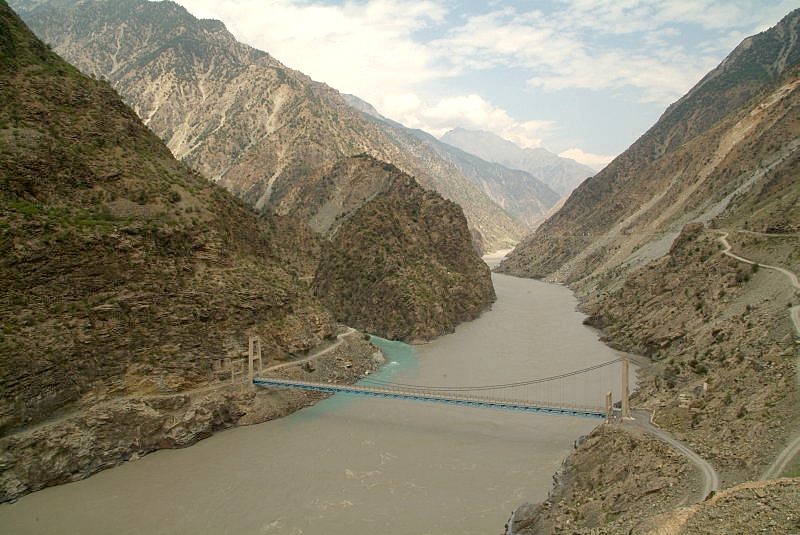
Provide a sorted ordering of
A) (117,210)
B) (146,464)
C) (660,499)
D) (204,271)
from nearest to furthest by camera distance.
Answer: (660,499) < (146,464) < (117,210) < (204,271)

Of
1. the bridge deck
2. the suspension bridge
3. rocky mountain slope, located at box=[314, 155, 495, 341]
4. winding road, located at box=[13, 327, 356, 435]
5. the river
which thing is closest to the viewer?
the river

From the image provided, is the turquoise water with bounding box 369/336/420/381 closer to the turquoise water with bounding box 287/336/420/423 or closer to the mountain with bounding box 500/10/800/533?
the turquoise water with bounding box 287/336/420/423

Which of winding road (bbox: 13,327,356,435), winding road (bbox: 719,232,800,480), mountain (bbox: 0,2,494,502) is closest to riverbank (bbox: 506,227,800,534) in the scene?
winding road (bbox: 719,232,800,480)

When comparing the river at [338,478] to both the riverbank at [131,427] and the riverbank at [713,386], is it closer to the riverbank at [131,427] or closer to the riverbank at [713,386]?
the riverbank at [131,427]


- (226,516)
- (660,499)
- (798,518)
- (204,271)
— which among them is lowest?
(226,516)

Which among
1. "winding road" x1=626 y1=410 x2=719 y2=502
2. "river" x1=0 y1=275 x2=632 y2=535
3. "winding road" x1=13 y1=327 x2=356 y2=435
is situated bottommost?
"river" x1=0 y1=275 x2=632 y2=535

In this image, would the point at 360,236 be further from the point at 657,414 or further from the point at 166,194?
the point at 657,414

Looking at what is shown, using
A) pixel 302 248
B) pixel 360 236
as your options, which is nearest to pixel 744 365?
pixel 360 236

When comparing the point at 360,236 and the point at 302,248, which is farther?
the point at 302,248
